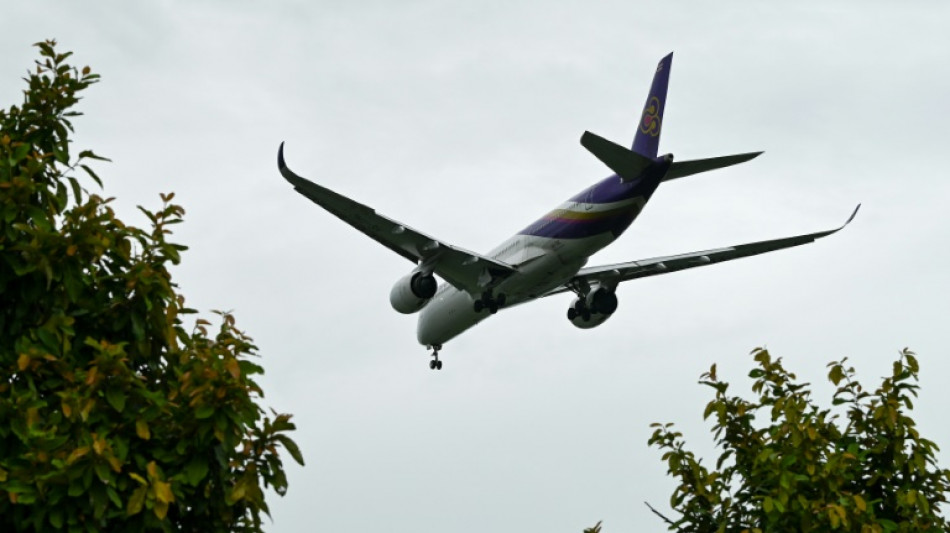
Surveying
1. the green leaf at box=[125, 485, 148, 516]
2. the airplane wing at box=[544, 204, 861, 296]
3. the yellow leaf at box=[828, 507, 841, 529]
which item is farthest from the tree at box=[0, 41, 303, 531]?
the airplane wing at box=[544, 204, 861, 296]

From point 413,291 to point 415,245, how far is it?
63.7 inches

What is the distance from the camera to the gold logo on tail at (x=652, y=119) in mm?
40144

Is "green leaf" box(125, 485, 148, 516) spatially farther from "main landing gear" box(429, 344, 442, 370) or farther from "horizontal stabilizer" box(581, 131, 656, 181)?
"main landing gear" box(429, 344, 442, 370)

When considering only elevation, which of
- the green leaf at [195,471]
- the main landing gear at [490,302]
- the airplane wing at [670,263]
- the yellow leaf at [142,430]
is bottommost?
the green leaf at [195,471]

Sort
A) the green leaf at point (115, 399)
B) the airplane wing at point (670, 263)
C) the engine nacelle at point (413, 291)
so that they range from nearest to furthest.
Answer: the green leaf at point (115, 399) < the engine nacelle at point (413, 291) < the airplane wing at point (670, 263)

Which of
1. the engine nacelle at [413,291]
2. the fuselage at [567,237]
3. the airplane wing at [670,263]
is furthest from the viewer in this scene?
the airplane wing at [670,263]

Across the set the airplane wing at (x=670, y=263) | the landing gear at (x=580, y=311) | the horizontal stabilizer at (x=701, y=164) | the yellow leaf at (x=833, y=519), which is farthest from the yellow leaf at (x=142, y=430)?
the landing gear at (x=580, y=311)

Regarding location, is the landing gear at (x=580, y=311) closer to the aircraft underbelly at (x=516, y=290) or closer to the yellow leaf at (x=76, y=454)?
the aircraft underbelly at (x=516, y=290)

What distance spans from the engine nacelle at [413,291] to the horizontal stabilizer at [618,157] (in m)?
8.39

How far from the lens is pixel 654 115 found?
133 ft

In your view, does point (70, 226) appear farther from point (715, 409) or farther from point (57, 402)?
point (715, 409)

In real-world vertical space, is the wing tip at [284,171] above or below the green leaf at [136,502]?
above

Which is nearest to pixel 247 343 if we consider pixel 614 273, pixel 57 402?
pixel 57 402

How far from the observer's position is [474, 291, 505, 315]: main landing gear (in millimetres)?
43812
